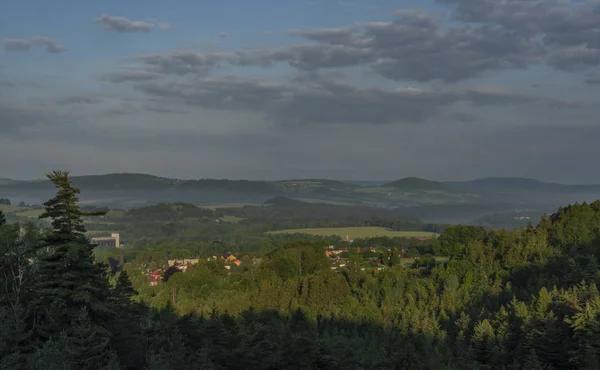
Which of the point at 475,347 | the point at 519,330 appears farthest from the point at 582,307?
the point at 475,347

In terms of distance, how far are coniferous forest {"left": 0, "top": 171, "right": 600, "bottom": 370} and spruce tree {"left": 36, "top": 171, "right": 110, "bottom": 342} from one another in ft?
0.23

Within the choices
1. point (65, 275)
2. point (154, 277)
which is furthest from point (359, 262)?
point (65, 275)

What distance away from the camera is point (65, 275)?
31.7 m

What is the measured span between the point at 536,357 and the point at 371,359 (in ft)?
46.8

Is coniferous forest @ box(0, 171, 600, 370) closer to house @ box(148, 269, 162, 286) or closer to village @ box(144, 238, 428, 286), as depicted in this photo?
village @ box(144, 238, 428, 286)

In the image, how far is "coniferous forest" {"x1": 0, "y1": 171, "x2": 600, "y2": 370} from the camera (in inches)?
1268

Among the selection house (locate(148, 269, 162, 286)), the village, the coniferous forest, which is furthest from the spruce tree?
house (locate(148, 269, 162, 286))

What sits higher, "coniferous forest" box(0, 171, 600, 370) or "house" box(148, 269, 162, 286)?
"coniferous forest" box(0, 171, 600, 370)

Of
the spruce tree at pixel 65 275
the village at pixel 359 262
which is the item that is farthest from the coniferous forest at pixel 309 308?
the village at pixel 359 262

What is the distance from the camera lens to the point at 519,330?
220ft

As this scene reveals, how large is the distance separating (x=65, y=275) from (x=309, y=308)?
65.0 meters

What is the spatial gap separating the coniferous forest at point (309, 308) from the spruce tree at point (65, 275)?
7 centimetres

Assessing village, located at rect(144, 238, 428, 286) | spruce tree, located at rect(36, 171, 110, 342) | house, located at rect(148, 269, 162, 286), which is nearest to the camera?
spruce tree, located at rect(36, 171, 110, 342)

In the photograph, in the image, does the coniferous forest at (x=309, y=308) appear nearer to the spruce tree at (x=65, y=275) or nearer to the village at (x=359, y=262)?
the spruce tree at (x=65, y=275)
